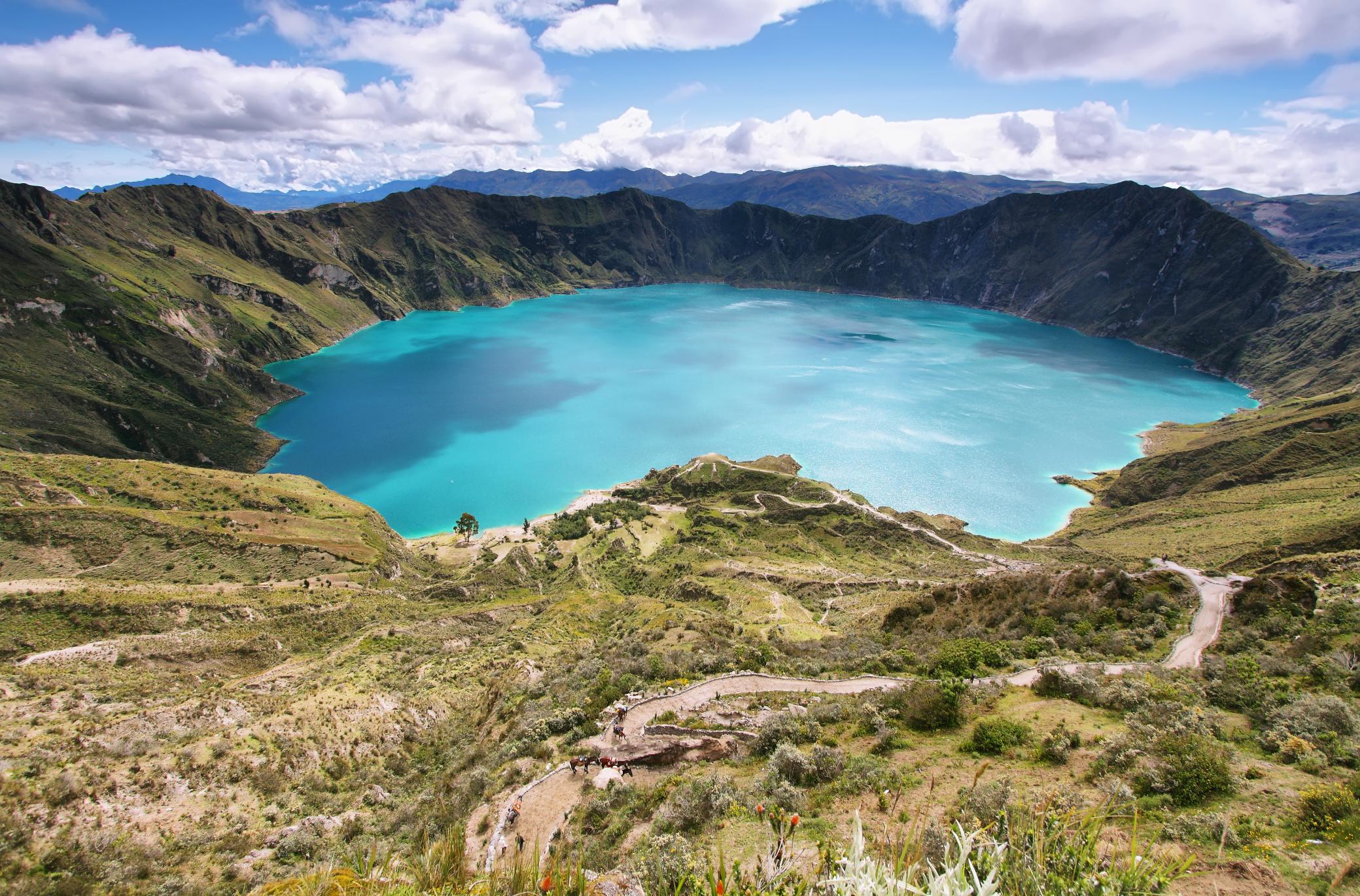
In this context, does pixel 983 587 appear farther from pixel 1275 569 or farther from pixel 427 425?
pixel 427 425

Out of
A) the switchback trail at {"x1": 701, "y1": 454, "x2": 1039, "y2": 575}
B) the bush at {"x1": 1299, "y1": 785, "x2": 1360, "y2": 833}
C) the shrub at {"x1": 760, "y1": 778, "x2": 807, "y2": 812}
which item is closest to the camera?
the bush at {"x1": 1299, "y1": 785, "x2": 1360, "y2": 833}

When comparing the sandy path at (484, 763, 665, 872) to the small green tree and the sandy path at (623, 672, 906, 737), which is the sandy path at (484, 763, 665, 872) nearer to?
the sandy path at (623, 672, 906, 737)

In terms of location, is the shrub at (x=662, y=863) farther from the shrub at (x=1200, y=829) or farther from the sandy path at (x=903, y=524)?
the sandy path at (x=903, y=524)

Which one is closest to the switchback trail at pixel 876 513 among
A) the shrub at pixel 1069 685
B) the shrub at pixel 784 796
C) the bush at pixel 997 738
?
the shrub at pixel 1069 685

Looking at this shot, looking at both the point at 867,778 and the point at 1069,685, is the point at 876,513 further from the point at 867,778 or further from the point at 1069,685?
the point at 867,778

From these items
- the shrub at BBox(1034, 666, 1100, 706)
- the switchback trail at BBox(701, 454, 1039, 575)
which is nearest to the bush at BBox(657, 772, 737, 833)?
the shrub at BBox(1034, 666, 1100, 706)

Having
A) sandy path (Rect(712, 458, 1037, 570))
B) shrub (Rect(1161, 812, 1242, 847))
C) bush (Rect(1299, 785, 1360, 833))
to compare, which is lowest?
sandy path (Rect(712, 458, 1037, 570))
